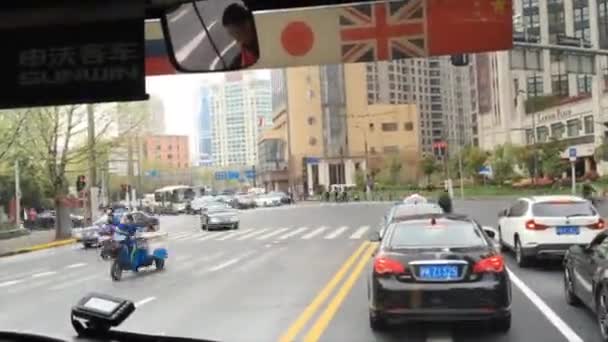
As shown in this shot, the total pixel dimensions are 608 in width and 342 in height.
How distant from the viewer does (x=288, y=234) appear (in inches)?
1032

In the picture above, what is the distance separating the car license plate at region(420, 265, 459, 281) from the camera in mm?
7059

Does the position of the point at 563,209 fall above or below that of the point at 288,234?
above

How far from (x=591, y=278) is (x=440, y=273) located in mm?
1839

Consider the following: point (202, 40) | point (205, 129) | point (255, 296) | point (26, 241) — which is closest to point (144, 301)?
point (255, 296)

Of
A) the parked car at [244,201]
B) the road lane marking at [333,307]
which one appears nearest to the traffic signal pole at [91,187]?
the road lane marking at [333,307]

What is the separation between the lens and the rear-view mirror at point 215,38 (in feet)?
13.7

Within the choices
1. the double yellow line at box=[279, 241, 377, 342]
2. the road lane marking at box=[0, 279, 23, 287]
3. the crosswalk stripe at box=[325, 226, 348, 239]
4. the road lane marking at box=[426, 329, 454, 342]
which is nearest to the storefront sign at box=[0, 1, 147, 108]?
the double yellow line at box=[279, 241, 377, 342]

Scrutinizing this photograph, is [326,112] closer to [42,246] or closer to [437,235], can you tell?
[437,235]

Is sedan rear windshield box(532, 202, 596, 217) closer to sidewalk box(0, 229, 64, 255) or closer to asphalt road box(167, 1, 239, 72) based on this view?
asphalt road box(167, 1, 239, 72)

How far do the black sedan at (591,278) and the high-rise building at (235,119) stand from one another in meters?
3.67

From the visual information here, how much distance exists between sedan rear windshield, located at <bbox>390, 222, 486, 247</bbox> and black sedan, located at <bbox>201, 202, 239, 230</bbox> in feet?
80.9

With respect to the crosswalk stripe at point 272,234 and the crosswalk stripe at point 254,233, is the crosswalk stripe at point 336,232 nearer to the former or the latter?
the crosswalk stripe at point 272,234

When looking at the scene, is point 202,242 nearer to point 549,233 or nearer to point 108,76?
point 549,233

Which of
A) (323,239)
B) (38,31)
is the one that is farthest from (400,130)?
(323,239)
